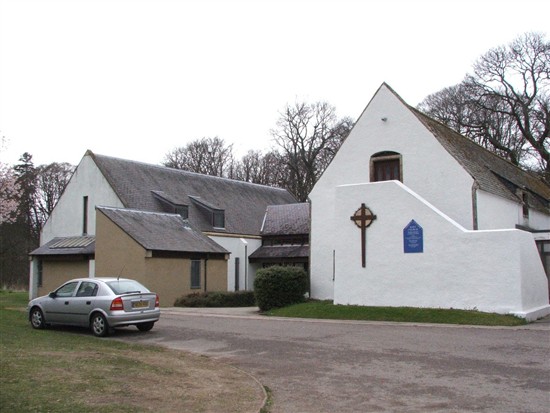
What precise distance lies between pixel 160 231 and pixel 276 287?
9485 millimetres

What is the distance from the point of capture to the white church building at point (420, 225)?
59.6ft

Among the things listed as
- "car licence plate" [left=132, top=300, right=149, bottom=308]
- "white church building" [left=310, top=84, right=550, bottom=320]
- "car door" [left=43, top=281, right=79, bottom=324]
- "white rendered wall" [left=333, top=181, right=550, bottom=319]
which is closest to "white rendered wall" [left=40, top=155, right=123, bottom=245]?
"white church building" [left=310, top=84, right=550, bottom=320]

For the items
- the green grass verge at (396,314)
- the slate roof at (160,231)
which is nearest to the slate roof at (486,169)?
the green grass verge at (396,314)

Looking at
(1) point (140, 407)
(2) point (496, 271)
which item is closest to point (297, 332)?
(2) point (496, 271)

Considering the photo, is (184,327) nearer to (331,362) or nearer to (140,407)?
(331,362)

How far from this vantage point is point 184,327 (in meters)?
17.3

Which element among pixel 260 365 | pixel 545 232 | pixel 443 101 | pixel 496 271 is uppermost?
pixel 443 101

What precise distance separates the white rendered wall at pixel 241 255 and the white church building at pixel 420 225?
31.8 ft

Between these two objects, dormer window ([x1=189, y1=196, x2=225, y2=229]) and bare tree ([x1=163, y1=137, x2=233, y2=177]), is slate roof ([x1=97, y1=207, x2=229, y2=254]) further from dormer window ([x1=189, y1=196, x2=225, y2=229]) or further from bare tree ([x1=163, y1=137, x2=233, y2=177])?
bare tree ([x1=163, y1=137, x2=233, y2=177])

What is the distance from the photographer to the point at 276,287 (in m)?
22.7

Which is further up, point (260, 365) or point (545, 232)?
point (545, 232)

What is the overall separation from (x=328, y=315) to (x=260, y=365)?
31.2 ft

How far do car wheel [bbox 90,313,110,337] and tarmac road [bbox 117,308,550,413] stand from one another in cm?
50

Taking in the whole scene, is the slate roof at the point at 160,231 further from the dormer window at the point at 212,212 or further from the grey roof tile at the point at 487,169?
the grey roof tile at the point at 487,169
